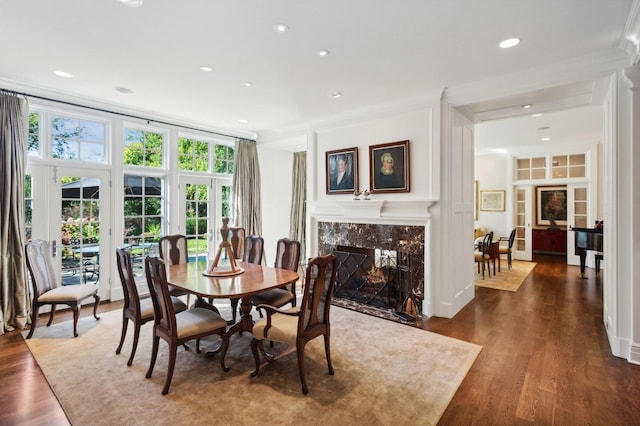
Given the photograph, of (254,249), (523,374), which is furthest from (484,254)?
(254,249)

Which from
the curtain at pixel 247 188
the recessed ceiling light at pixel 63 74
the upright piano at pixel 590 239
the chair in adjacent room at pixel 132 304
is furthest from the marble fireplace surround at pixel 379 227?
the upright piano at pixel 590 239

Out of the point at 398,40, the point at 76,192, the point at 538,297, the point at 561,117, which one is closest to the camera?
the point at 398,40

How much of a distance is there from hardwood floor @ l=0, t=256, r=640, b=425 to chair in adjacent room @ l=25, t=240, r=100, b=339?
0.41 meters

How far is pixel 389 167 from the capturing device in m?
4.39

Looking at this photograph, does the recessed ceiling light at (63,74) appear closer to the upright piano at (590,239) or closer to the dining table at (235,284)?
the dining table at (235,284)

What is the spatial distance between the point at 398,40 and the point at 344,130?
2.19 metres

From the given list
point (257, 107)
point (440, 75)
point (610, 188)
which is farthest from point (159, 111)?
point (610, 188)

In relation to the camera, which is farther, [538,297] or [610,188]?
[538,297]

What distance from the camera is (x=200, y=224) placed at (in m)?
5.71

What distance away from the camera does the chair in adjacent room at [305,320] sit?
2.43 metres

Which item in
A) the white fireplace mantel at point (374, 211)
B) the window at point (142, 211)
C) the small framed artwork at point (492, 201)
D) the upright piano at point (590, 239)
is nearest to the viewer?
the white fireplace mantel at point (374, 211)

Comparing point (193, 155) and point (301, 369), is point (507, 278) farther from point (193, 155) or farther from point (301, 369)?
point (193, 155)

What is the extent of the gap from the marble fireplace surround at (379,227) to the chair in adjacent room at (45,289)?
10.3 feet

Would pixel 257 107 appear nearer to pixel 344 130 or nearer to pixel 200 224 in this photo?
pixel 344 130
